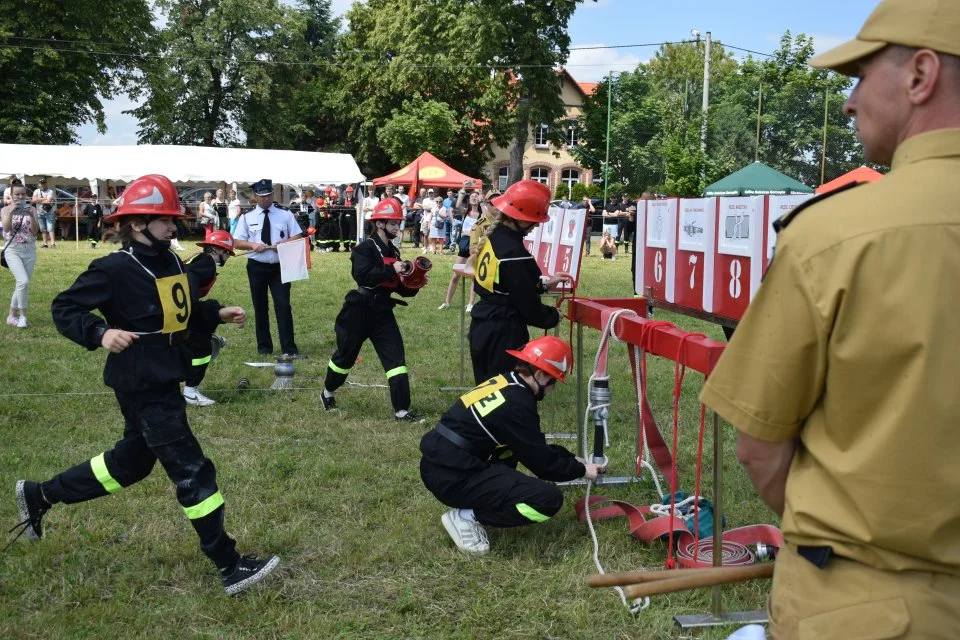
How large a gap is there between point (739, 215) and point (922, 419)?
3.91 metres

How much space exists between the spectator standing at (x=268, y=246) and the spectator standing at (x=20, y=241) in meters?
3.75

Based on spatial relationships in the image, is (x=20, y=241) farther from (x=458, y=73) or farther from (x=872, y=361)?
(x=458, y=73)

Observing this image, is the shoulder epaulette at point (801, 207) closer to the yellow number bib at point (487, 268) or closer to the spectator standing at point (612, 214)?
the yellow number bib at point (487, 268)

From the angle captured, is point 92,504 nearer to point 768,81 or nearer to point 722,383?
point 722,383

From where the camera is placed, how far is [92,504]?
606 centimetres

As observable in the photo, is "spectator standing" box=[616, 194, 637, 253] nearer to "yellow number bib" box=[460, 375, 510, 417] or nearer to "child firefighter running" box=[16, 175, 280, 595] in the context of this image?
"yellow number bib" box=[460, 375, 510, 417]

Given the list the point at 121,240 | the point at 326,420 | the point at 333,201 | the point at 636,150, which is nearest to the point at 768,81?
the point at 636,150

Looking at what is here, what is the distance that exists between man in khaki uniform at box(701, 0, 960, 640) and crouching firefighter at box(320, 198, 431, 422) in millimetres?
6706

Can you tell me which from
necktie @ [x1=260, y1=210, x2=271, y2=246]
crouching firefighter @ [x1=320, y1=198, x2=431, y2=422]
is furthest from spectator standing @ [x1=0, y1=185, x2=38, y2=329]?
crouching firefighter @ [x1=320, y1=198, x2=431, y2=422]

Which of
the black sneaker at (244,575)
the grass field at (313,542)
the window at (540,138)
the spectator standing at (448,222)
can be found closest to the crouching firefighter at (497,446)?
the grass field at (313,542)

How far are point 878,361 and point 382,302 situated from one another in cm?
714

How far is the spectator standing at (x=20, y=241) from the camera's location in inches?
502

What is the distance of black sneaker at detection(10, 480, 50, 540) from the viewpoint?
5078mm

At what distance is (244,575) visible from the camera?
15.6ft
